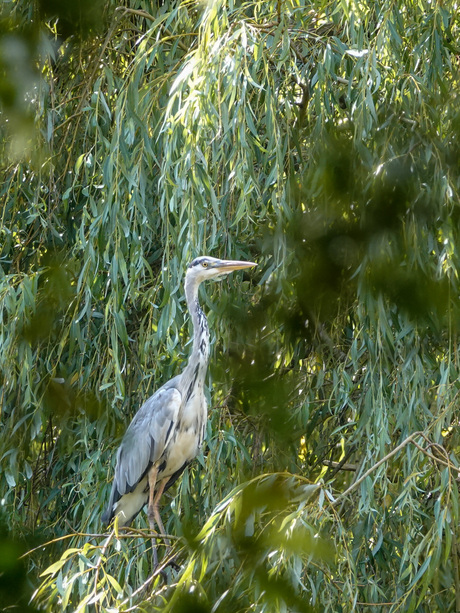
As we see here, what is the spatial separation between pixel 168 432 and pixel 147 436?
6 centimetres

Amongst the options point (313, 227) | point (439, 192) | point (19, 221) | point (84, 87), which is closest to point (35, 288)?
point (19, 221)

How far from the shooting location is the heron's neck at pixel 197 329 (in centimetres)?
241

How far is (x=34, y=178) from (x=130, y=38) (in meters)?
0.52

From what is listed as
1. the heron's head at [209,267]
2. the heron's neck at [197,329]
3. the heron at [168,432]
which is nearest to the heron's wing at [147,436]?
the heron at [168,432]

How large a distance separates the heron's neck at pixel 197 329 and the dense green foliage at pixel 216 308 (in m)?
0.03

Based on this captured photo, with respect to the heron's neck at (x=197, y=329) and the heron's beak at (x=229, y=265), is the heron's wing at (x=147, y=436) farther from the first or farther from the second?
the heron's beak at (x=229, y=265)

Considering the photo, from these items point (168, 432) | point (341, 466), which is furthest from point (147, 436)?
point (341, 466)

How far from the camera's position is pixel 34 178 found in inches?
103

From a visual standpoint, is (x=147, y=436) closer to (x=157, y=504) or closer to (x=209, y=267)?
(x=157, y=504)

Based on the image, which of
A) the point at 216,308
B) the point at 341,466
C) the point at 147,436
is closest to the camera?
the point at 216,308

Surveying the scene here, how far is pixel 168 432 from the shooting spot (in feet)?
8.56

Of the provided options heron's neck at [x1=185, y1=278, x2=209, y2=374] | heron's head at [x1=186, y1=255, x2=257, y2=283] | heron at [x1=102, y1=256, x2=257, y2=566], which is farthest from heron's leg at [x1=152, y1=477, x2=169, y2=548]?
heron's head at [x1=186, y1=255, x2=257, y2=283]

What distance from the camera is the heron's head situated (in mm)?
2287

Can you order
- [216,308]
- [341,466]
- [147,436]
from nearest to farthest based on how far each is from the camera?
[216,308]
[341,466]
[147,436]
